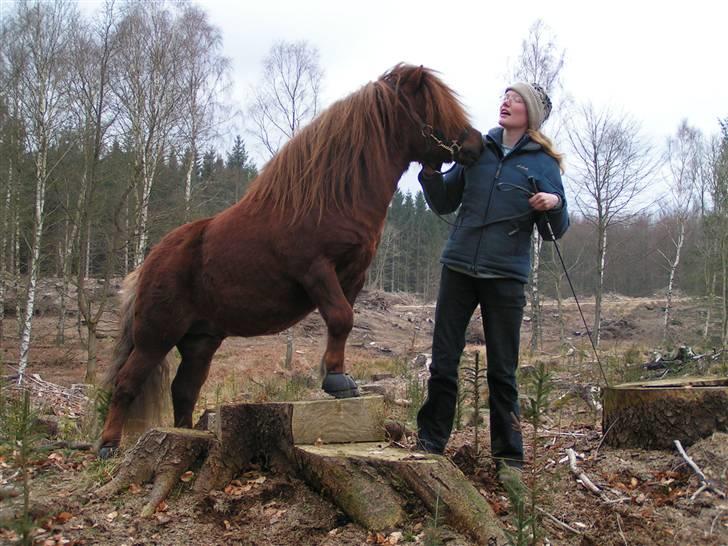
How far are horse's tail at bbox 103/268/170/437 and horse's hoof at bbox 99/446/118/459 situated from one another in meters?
0.20

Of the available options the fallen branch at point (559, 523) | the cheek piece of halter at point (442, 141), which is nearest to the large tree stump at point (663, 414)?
the fallen branch at point (559, 523)

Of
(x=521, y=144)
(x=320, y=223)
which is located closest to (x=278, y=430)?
(x=320, y=223)

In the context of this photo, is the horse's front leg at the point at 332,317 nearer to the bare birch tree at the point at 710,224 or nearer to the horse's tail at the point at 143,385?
the horse's tail at the point at 143,385

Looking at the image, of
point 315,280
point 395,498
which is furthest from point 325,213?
point 395,498

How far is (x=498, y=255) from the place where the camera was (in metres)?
3.47

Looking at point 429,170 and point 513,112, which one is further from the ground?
point 513,112

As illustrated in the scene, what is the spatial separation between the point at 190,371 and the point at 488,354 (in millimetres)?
2362

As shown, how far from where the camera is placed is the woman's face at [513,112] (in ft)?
11.9

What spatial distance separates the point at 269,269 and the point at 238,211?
528 millimetres

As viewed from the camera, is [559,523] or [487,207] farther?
[487,207]

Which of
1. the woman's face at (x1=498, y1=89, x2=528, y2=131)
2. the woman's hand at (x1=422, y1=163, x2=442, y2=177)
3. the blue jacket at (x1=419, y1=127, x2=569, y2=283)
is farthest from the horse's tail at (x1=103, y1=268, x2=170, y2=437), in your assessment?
the woman's face at (x1=498, y1=89, x2=528, y2=131)

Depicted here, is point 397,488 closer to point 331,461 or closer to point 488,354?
point 331,461

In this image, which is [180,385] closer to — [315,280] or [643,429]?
[315,280]

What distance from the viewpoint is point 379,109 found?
3.71 meters
